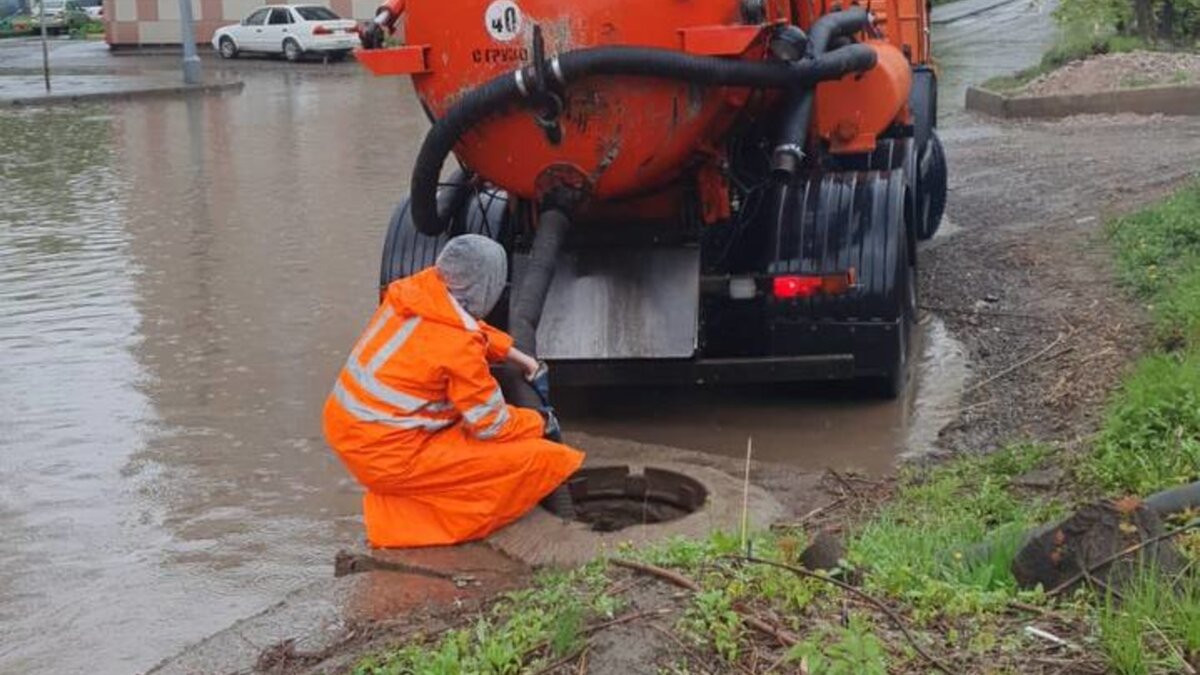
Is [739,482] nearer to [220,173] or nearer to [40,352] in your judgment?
[40,352]

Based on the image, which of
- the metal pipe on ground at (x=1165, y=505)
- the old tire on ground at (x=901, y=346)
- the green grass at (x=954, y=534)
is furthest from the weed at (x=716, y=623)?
the old tire on ground at (x=901, y=346)

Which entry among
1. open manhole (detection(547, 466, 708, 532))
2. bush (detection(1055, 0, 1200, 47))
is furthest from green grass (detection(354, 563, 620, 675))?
bush (detection(1055, 0, 1200, 47))

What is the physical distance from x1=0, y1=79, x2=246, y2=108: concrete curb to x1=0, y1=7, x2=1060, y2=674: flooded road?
13556 millimetres

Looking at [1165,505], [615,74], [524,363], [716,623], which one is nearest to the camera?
[716,623]

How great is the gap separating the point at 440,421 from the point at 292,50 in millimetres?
36593

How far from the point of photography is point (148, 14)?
48.3 m

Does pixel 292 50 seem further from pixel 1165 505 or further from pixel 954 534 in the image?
pixel 1165 505

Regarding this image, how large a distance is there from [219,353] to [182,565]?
3.39 m

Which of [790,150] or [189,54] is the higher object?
[189,54]

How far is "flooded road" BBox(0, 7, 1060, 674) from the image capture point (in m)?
5.75

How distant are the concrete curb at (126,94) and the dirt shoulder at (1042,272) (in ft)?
58.2

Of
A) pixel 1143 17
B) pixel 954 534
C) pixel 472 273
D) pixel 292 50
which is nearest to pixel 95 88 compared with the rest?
pixel 292 50

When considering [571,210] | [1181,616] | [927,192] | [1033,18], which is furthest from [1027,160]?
[1033,18]

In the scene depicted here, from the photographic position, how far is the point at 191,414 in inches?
314
